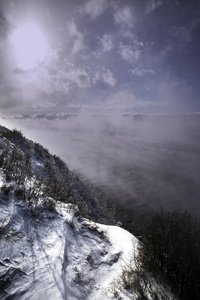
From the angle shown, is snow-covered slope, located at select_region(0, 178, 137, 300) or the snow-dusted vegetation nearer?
snow-covered slope, located at select_region(0, 178, 137, 300)

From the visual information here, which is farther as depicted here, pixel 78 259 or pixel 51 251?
→ pixel 78 259

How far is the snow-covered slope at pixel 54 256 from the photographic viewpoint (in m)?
2.66

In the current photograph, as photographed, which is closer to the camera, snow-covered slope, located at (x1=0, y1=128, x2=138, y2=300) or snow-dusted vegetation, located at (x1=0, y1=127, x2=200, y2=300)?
snow-covered slope, located at (x1=0, y1=128, x2=138, y2=300)

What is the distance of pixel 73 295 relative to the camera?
2.82 m

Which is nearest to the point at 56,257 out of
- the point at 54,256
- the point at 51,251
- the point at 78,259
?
the point at 54,256

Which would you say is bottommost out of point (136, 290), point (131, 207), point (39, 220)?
point (136, 290)

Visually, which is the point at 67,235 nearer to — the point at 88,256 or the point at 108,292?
the point at 88,256

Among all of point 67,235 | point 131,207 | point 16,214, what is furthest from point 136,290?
point 131,207

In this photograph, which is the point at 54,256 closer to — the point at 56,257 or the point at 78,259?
the point at 56,257

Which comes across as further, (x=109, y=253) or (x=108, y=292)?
(x=109, y=253)

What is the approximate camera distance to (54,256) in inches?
134

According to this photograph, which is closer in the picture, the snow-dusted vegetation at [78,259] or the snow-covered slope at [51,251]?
the snow-covered slope at [51,251]

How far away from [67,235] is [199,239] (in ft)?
13.6

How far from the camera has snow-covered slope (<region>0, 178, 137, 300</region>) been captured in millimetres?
2660
